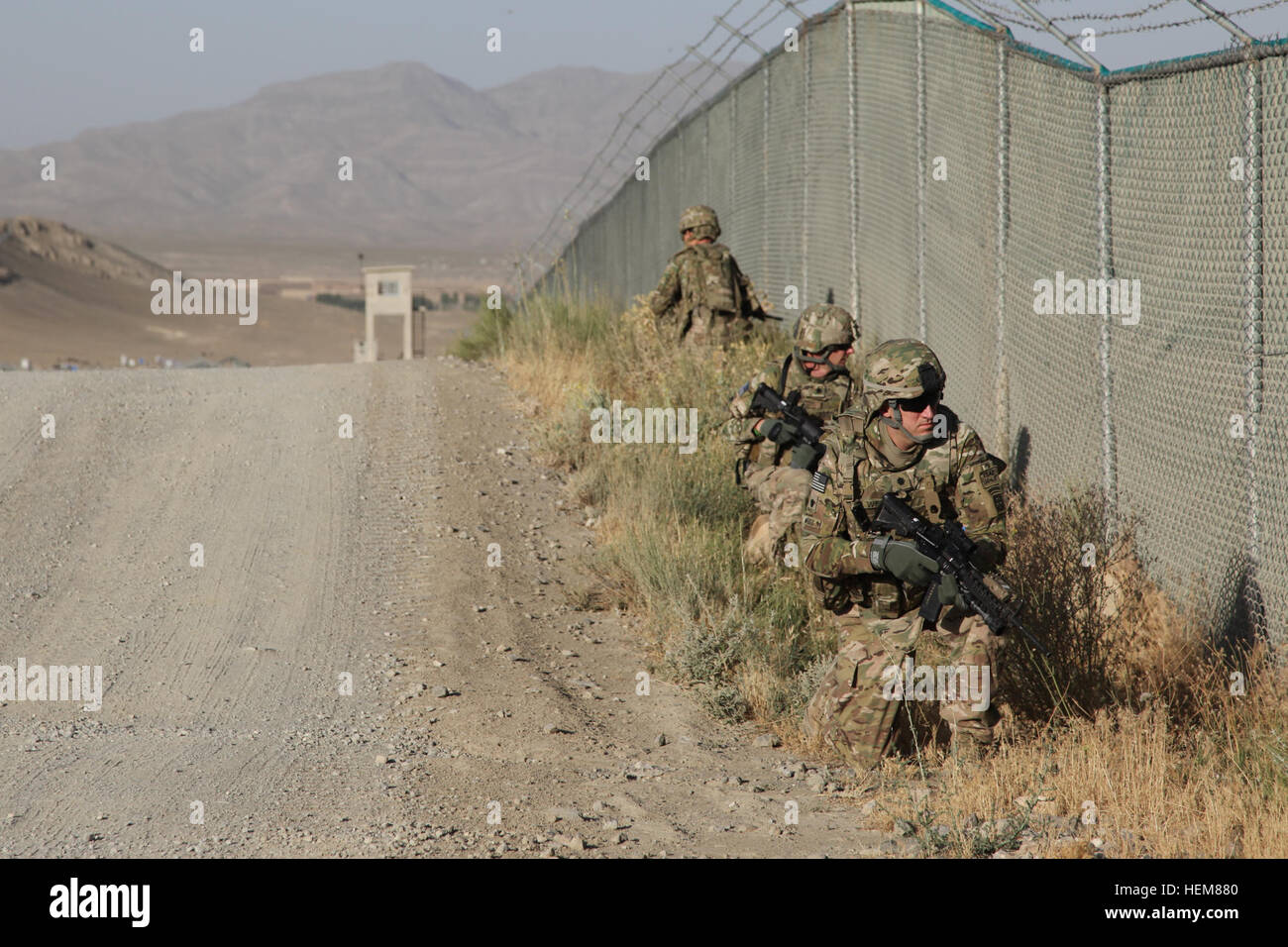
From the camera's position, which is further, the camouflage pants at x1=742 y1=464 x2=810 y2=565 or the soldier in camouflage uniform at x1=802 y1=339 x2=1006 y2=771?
the camouflage pants at x1=742 y1=464 x2=810 y2=565

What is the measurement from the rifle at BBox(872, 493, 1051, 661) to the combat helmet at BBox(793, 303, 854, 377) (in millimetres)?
2092

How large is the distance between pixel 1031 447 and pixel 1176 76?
2.32 metres

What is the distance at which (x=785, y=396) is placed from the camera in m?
7.59

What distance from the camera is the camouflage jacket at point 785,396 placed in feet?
24.7

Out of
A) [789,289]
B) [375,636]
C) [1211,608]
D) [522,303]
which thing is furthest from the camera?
[522,303]

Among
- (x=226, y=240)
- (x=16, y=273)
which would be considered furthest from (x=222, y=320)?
(x=226, y=240)

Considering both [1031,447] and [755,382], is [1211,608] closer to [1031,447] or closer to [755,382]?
[1031,447]

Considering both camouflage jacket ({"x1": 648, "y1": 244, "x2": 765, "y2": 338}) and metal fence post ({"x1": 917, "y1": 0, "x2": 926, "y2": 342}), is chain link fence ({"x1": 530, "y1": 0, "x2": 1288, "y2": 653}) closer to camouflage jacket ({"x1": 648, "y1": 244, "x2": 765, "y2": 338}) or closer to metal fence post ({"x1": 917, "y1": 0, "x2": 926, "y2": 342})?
metal fence post ({"x1": 917, "y1": 0, "x2": 926, "y2": 342})

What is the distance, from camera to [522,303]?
14.7m

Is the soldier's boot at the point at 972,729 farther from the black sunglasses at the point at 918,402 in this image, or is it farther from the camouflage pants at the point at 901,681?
the black sunglasses at the point at 918,402

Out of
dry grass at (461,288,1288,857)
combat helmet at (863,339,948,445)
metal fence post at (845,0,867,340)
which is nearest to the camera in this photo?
dry grass at (461,288,1288,857)

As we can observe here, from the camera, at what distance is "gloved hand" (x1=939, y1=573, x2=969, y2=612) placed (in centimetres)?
523

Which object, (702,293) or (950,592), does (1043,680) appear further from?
(702,293)

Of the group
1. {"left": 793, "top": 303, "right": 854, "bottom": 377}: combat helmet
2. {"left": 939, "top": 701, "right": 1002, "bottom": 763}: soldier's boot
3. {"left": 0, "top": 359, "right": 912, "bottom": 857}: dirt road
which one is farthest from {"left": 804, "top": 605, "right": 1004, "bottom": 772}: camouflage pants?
{"left": 793, "top": 303, "right": 854, "bottom": 377}: combat helmet
